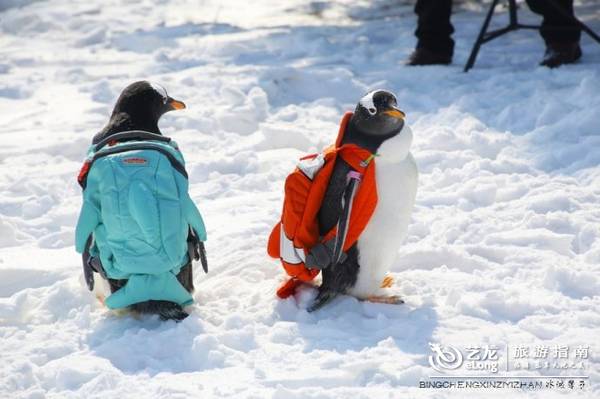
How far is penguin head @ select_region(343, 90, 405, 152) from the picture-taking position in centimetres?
285

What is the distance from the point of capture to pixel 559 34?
17.6 ft

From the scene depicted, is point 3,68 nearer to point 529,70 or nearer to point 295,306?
point 529,70

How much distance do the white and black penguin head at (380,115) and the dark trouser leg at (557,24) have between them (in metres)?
2.77

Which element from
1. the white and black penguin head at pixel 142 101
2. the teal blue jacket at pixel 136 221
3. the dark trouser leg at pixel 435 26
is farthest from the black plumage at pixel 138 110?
the dark trouser leg at pixel 435 26

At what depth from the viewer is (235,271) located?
341 cm

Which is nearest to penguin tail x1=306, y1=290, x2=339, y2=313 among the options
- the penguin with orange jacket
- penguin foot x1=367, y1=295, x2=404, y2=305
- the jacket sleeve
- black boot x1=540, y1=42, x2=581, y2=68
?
the penguin with orange jacket

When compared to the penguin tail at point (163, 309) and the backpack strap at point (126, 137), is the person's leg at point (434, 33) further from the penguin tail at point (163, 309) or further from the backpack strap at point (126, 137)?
the penguin tail at point (163, 309)

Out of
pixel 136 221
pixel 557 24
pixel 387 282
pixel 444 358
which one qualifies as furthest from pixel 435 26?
pixel 444 358

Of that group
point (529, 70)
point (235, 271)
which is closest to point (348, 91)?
point (529, 70)

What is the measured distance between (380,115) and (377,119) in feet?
0.06

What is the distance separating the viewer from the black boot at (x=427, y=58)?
5746 mm

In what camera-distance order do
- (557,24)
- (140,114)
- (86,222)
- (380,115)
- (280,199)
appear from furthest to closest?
(557,24) → (280,199) → (140,114) → (86,222) → (380,115)

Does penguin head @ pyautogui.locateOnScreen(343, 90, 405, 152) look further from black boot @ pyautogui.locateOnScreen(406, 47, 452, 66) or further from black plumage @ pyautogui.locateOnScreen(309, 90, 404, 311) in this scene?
black boot @ pyautogui.locateOnScreen(406, 47, 452, 66)

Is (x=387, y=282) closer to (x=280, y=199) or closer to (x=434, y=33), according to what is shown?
(x=280, y=199)
